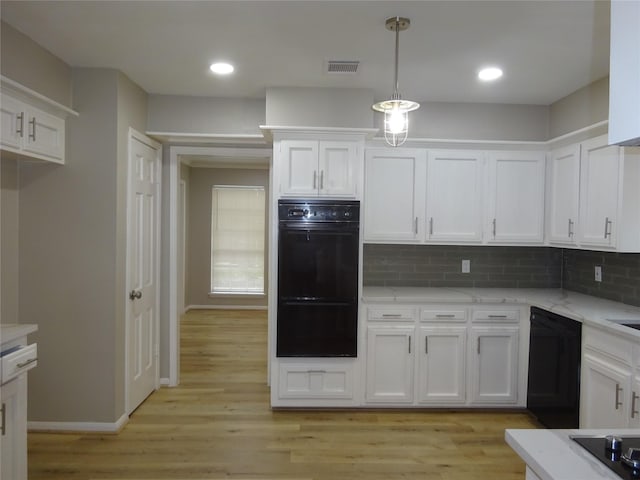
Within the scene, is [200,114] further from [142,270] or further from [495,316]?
[495,316]

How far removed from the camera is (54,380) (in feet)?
10.7

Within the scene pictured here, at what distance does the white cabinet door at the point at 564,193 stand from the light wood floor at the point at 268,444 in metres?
1.47

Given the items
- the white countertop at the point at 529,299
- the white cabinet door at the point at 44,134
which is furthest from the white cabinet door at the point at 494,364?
the white cabinet door at the point at 44,134

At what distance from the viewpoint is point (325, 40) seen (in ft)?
8.92

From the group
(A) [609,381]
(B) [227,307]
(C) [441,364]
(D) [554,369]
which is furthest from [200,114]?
(B) [227,307]

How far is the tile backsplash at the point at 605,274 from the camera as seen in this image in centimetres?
340

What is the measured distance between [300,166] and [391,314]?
1.34 meters

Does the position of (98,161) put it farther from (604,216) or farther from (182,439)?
(604,216)

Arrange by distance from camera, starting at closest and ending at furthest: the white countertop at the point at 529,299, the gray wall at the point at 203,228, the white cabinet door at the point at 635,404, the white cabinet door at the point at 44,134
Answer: the white cabinet door at the point at 635,404 → the white cabinet door at the point at 44,134 → the white countertop at the point at 529,299 → the gray wall at the point at 203,228

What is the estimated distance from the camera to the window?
25.9 feet

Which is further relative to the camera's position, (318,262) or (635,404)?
(318,262)

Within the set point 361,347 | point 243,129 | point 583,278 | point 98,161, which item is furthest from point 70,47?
point 583,278

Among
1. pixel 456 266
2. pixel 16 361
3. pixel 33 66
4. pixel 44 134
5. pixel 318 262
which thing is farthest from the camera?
pixel 456 266

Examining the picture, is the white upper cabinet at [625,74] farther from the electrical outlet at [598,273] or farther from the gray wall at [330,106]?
the electrical outlet at [598,273]
